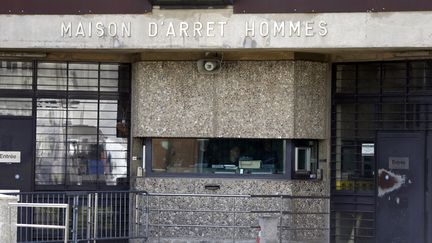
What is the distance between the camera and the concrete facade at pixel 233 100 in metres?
20.0

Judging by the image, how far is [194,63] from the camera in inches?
803

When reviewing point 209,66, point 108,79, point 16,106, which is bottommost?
point 16,106

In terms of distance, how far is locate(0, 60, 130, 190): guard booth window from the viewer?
20828 millimetres

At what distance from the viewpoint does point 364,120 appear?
2062cm

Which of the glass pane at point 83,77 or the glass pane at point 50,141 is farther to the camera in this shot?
the glass pane at point 83,77

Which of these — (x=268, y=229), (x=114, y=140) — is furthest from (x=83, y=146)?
(x=268, y=229)

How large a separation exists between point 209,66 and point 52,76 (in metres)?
3.36

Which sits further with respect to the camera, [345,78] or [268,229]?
[345,78]

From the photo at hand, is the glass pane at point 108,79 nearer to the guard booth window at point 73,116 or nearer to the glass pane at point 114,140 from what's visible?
the guard booth window at point 73,116

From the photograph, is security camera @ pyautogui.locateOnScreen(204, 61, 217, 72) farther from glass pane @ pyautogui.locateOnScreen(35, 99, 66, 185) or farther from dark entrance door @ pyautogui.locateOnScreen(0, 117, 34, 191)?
dark entrance door @ pyautogui.locateOnScreen(0, 117, 34, 191)

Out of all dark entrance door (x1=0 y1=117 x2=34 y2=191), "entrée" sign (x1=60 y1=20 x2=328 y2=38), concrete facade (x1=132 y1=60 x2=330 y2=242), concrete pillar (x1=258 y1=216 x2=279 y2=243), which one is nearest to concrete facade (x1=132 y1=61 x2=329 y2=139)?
concrete facade (x1=132 y1=60 x2=330 y2=242)

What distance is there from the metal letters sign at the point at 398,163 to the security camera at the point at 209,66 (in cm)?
394

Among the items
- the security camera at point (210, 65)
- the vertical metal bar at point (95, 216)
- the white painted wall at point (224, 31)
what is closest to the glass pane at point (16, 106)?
the white painted wall at point (224, 31)

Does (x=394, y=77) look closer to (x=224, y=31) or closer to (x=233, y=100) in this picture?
(x=233, y=100)
